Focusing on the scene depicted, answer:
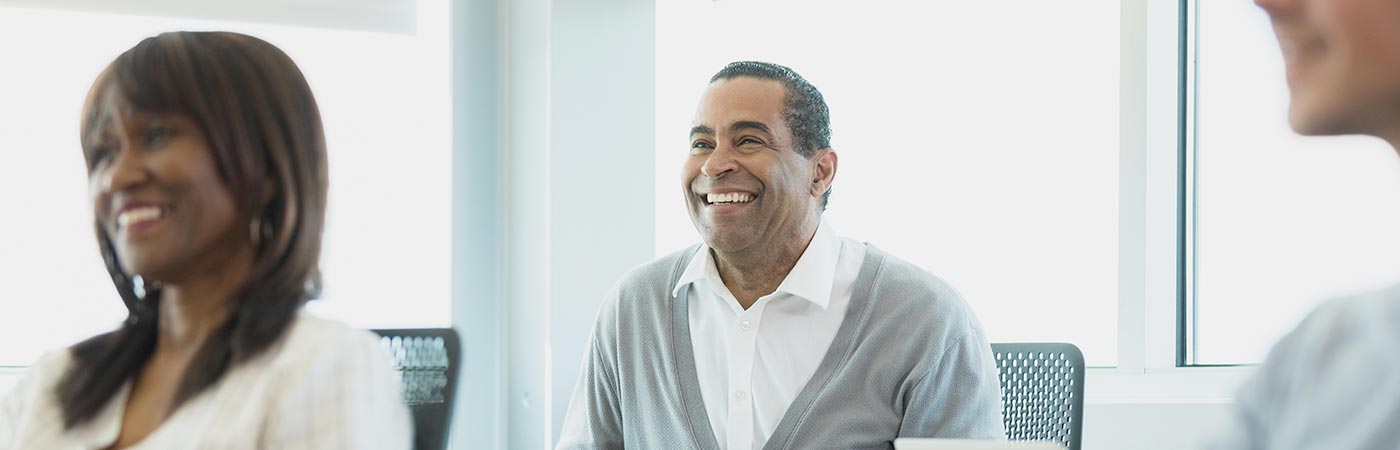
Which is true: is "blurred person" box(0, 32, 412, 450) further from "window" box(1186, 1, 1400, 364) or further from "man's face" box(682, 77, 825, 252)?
"window" box(1186, 1, 1400, 364)

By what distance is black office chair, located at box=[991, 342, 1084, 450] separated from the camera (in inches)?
75.8

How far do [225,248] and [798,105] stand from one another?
1.29 m

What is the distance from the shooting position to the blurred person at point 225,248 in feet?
3.68

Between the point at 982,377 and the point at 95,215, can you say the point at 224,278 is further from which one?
the point at 982,377

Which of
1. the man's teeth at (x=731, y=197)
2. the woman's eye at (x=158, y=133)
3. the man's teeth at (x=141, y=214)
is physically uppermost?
the woman's eye at (x=158, y=133)

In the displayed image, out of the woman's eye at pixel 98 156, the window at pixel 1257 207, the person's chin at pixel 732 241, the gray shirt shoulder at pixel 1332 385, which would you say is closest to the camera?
the gray shirt shoulder at pixel 1332 385

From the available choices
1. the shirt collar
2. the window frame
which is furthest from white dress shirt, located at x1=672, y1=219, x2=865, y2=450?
the window frame

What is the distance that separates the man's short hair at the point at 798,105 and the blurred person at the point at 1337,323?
5.33 feet

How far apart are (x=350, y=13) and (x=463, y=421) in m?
→ 0.97

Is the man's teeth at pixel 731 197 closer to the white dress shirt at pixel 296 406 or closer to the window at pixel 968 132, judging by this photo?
the window at pixel 968 132

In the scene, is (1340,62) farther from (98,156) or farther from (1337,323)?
(98,156)

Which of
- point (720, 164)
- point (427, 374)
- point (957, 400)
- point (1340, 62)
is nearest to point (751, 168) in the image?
point (720, 164)

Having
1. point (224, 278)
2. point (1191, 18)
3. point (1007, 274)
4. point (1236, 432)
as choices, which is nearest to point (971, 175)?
point (1007, 274)

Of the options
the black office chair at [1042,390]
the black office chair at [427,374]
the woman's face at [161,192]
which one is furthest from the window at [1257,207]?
the woman's face at [161,192]
